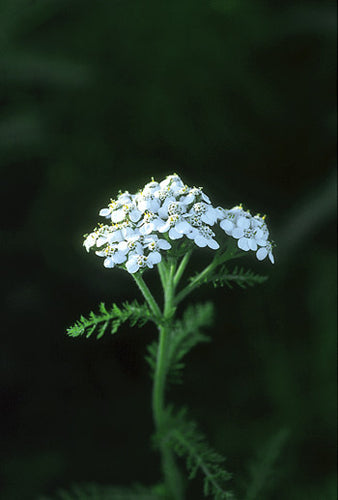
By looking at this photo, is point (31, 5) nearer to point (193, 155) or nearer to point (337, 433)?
point (193, 155)

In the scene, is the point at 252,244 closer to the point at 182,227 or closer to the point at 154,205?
the point at 182,227

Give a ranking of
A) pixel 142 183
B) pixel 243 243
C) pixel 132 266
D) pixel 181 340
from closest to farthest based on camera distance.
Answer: pixel 132 266 < pixel 243 243 < pixel 181 340 < pixel 142 183

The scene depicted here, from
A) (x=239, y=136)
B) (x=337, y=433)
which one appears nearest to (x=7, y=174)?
(x=239, y=136)

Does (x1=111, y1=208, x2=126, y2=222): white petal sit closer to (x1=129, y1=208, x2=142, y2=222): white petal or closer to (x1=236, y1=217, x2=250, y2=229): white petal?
(x1=129, y1=208, x2=142, y2=222): white petal

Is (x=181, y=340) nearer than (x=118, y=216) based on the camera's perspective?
No

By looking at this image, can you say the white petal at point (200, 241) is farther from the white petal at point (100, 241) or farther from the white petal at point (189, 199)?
the white petal at point (100, 241)

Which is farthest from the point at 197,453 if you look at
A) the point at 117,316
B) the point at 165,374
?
the point at 117,316
